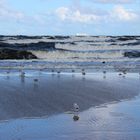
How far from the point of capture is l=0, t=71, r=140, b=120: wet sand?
532 inches

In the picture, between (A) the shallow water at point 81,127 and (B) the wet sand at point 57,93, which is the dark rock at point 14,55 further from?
(A) the shallow water at point 81,127

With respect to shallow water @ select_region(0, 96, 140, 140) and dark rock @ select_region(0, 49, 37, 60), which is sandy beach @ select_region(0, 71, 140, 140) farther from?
dark rock @ select_region(0, 49, 37, 60)

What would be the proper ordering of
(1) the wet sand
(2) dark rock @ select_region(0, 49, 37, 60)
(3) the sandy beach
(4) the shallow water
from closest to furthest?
(4) the shallow water < (3) the sandy beach < (1) the wet sand < (2) dark rock @ select_region(0, 49, 37, 60)

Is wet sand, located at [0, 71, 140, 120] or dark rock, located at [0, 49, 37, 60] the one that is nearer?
wet sand, located at [0, 71, 140, 120]

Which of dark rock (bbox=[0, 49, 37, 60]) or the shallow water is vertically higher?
the shallow water

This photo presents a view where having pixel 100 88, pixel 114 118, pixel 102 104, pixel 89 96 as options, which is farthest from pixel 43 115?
pixel 100 88

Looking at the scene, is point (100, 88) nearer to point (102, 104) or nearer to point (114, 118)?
point (102, 104)

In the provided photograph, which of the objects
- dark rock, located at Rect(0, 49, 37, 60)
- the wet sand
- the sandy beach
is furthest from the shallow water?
dark rock, located at Rect(0, 49, 37, 60)

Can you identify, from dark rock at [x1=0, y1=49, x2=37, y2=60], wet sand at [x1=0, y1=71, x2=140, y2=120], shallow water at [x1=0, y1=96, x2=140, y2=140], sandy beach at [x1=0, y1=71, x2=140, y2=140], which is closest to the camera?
shallow water at [x1=0, y1=96, x2=140, y2=140]

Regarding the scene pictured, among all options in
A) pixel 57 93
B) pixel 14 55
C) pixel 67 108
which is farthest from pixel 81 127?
pixel 14 55

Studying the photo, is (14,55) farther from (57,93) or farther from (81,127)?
(81,127)

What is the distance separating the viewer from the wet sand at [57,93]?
1352cm

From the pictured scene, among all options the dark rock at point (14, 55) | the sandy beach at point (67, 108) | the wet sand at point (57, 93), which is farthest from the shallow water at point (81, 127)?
the dark rock at point (14, 55)

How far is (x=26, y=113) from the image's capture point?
12.9m
